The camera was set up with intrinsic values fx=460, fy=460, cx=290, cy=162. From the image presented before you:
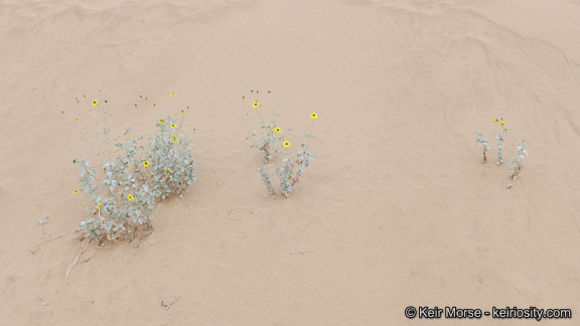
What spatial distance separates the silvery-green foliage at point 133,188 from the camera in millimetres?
3486

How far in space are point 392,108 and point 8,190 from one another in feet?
12.7

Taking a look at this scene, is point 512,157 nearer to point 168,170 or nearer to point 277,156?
point 277,156

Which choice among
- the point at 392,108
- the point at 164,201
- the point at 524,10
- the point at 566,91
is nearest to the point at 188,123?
the point at 164,201

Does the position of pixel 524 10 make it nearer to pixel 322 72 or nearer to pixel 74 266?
pixel 322 72

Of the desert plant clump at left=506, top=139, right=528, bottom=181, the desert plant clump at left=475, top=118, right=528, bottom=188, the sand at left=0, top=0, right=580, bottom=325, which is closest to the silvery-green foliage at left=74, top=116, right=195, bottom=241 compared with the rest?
the sand at left=0, top=0, right=580, bottom=325

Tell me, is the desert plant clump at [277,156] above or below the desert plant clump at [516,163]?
below

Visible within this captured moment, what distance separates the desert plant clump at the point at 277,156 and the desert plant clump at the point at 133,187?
0.67m

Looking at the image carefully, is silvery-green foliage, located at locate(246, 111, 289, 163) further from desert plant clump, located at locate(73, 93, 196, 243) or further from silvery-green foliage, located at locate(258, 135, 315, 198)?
desert plant clump, located at locate(73, 93, 196, 243)

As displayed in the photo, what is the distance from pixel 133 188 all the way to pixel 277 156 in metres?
1.33

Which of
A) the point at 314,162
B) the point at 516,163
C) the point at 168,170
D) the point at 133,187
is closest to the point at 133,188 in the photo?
the point at 133,187

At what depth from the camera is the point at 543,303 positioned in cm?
296

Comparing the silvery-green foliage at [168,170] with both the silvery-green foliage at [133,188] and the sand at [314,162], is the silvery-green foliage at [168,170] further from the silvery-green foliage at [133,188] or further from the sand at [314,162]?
the sand at [314,162]


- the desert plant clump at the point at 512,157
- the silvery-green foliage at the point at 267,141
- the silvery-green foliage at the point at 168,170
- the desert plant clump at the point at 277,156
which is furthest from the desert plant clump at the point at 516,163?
the silvery-green foliage at the point at 168,170

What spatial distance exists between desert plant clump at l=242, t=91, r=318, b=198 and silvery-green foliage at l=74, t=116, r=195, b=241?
26.6 inches
